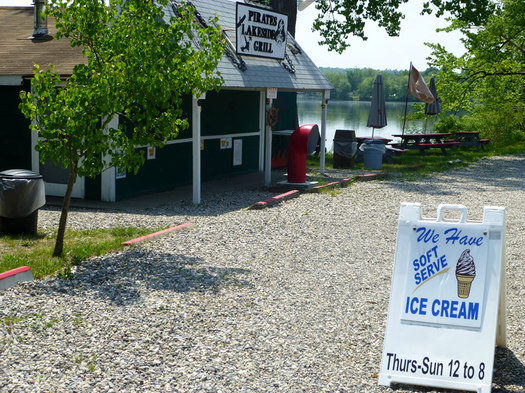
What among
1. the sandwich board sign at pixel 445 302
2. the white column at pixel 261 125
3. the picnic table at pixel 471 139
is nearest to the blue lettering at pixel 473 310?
the sandwich board sign at pixel 445 302

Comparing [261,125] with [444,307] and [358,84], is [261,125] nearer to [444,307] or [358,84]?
[444,307]

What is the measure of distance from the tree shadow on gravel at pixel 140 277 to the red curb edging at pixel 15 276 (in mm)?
248

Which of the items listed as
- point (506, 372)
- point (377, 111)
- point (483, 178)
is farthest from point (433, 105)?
point (506, 372)

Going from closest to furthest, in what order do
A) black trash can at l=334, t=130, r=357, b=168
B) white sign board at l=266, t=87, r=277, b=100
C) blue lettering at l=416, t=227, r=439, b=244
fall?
1. blue lettering at l=416, t=227, r=439, b=244
2. white sign board at l=266, t=87, r=277, b=100
3. black trash can at l=334, t=130, r=357, b=168

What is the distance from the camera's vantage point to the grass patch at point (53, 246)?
25.8 ft

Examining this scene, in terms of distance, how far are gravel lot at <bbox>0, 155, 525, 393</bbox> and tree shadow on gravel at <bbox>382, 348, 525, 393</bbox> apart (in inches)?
0.6

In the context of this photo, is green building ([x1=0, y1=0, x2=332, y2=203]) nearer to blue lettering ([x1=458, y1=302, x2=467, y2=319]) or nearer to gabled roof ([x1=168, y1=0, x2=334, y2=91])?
gabled roof ([x1=168, y1=0, x2=334, y2=91])

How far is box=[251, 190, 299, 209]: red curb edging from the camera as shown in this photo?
12953 millimetres

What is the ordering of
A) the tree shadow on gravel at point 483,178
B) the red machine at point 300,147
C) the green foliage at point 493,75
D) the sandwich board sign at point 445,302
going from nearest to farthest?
the sandwich board sign at point 445,302
the red machine at point 300,147
the tree shadow on gravel at point 483,178
the green foliage at point 493,75

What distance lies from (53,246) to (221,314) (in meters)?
3.46

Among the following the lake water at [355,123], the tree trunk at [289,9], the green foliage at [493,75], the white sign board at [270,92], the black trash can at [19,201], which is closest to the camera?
the black trash can at [19,201]

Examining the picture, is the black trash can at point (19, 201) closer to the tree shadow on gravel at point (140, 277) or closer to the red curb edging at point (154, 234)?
the red curb edging at point (154, 234)

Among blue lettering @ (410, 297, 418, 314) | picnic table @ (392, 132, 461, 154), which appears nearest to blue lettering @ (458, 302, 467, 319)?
blue lettering @ (410, 297, 418, 314)

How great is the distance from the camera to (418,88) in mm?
26078
